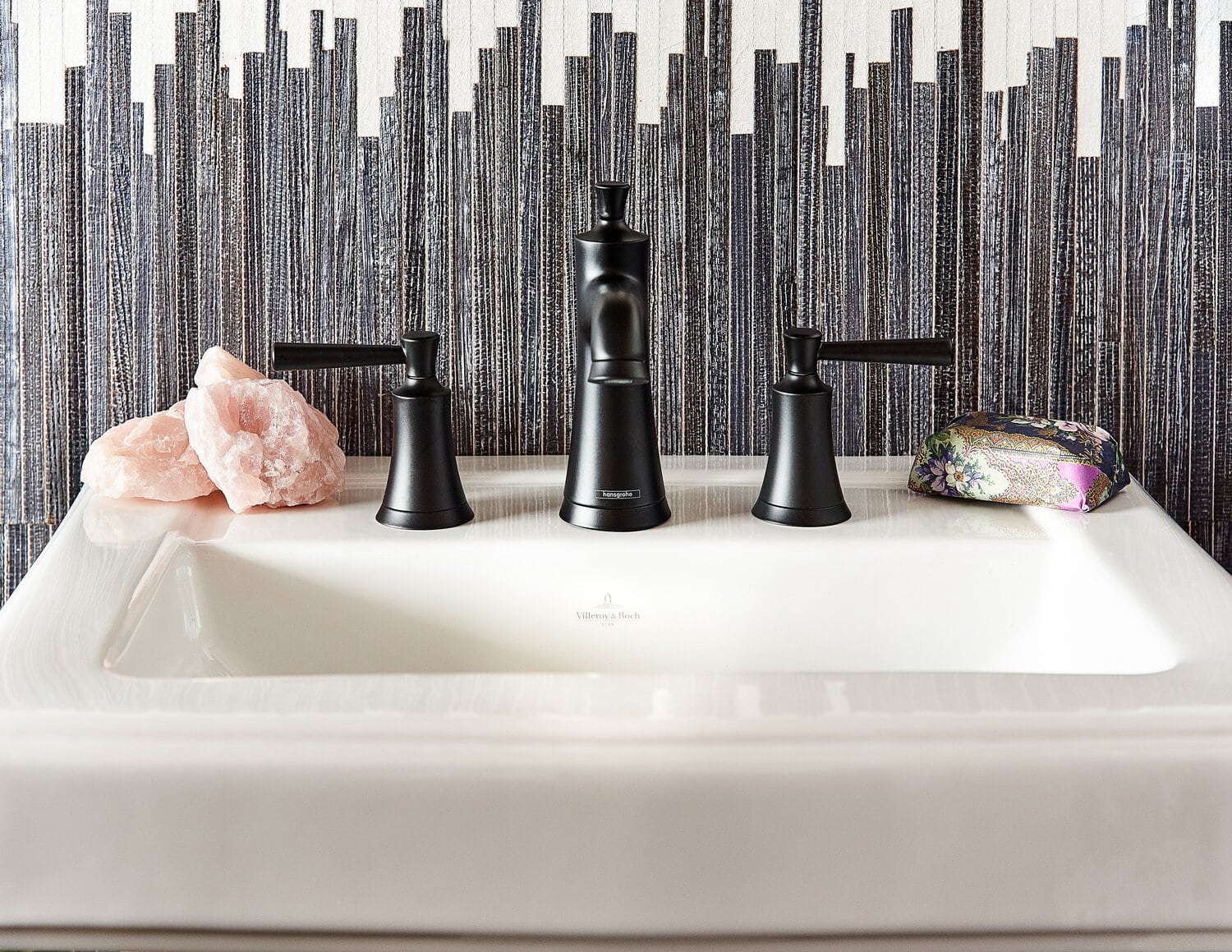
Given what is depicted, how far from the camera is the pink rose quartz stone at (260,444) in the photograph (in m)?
0.81

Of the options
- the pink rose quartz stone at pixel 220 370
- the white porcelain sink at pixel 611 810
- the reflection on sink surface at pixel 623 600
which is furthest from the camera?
the pink rose quartz stone at pixel 220 370

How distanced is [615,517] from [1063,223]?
47cm

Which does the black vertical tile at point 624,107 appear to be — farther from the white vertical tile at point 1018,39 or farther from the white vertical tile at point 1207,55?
the white vertical tile at point 1207,55

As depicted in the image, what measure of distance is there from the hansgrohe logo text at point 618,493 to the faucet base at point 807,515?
0.10m

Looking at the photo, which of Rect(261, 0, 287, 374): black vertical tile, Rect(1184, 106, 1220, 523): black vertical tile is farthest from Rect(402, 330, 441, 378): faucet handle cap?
Rect(1184, 106, 1220, 523): black vertical tile

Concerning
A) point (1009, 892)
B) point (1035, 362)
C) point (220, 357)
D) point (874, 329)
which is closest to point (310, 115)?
point (220, 357)

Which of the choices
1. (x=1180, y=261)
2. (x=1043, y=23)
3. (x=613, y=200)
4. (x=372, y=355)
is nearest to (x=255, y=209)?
(x=372, y=355)

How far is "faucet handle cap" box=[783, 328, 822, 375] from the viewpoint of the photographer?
2.55 ft

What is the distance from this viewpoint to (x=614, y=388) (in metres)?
0.76

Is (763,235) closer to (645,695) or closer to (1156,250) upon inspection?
(1156,250)

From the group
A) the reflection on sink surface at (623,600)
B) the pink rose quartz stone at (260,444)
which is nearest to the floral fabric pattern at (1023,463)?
the reflection on sink surface at (623,600)

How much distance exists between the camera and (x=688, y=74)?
3.02 feet

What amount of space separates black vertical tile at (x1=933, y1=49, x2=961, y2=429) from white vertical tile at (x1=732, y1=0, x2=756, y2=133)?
0.16 meters

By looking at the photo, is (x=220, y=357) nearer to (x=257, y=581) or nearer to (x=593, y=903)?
(x=257, y=581)
